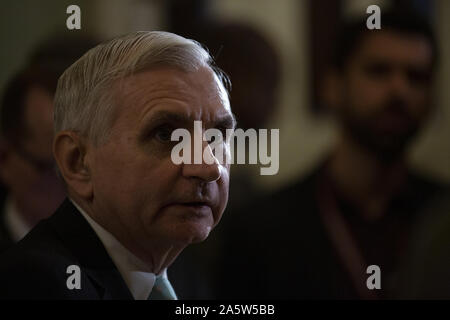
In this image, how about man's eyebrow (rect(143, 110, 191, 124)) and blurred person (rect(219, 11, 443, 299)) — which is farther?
blurred person (rect(219, 11, 443, 299))

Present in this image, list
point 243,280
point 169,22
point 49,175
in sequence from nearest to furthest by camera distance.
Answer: point 49,175 → point 243,280 → point 169,22

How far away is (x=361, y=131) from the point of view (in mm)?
1524

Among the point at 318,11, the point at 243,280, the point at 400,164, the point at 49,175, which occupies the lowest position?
the point at 243,280

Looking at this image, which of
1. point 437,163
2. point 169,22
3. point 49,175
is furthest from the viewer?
point 437,163

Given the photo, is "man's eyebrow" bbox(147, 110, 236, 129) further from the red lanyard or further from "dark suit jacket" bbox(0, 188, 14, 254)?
the red lanyard

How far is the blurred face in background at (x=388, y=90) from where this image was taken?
143cm

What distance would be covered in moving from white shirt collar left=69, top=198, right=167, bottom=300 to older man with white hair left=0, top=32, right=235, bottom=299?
0.04 feet

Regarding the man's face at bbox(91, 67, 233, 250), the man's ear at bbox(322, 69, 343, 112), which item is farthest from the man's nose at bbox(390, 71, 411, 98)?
the man's face at bbox(91, 67, 233, 250)

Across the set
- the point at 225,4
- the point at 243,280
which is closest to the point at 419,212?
the point at 243,280

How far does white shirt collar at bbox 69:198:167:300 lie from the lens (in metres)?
0.77

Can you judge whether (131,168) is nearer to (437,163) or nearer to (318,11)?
(437,163)

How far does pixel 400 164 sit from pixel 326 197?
0.61 ft

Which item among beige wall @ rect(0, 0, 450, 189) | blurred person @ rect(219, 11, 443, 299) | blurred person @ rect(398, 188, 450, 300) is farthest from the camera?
blurred person @ rect(219, 11, 443, 299)
